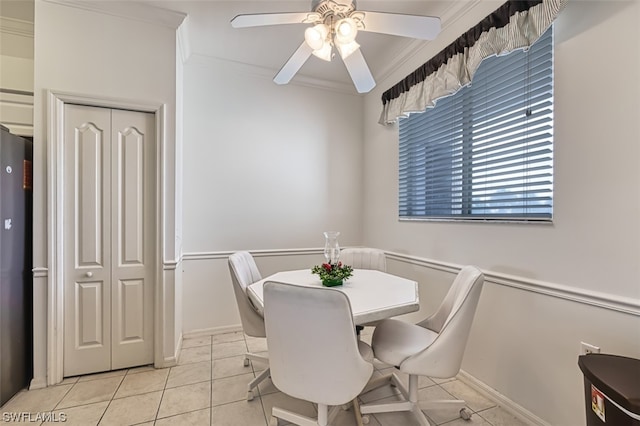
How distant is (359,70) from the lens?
1.93m

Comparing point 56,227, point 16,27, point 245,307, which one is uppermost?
point 16,27

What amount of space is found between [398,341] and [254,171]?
227 cm

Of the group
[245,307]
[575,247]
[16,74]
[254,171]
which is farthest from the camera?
[254,171]

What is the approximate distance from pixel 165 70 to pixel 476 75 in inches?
97.1

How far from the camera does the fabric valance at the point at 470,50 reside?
161cm

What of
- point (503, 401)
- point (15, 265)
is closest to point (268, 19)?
point (15, 265)

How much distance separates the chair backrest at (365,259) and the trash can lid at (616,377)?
1604 mm

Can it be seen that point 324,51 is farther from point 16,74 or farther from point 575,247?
point 16,74

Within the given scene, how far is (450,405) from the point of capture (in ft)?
5.86

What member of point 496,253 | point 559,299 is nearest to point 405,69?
point 496,253

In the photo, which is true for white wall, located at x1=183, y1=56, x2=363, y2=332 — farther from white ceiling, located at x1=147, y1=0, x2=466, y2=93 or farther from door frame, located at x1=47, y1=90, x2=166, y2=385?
door frame, located at x1=47, y1=90, x2=166, y2=385

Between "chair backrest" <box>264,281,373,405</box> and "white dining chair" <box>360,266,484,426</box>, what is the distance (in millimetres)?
334

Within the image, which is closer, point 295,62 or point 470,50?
point 295,62

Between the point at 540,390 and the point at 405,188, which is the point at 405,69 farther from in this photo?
the point at 540,390
